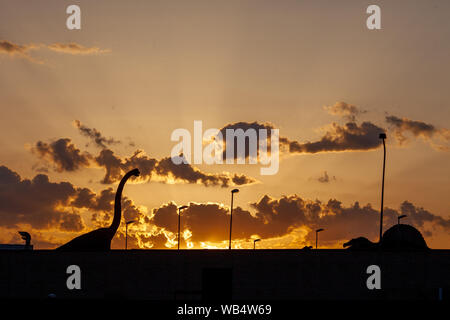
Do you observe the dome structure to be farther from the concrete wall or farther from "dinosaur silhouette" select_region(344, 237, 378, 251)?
the concrete wall

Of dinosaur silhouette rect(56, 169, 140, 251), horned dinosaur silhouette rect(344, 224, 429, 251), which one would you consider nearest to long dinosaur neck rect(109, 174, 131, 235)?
dinosaur silhouette rect(56, 169, 140, 251)

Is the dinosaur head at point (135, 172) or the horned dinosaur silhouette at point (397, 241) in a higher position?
the dinosaur head at point (135, 172)

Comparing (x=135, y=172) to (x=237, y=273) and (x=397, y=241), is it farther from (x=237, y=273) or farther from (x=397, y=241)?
(x=397, y=241)

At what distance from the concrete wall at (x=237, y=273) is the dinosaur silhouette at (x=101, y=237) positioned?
918 millimetres

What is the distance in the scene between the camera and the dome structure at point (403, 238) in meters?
74.6

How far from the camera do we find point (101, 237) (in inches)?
2498

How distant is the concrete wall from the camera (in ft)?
213

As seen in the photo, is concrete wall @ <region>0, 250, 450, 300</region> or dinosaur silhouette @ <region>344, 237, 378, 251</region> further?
dinosaur silhouette @ <region>344, 237, 378, 251</region>

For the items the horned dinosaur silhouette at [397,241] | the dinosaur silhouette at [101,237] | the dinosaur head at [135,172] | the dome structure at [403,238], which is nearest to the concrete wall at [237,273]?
the dinosaur silhouette at [101,237]

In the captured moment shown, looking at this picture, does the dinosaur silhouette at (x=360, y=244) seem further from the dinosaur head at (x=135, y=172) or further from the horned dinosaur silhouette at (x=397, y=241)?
the dinosaur head at (x=135, y=172)

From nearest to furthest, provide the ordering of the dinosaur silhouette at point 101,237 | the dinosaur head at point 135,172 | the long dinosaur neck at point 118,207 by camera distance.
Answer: the long dinosaur neck at point 118,207, the dinosaur silhouette at point 101,237, the dinosaur head at point 135,172

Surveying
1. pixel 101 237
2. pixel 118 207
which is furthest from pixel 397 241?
pixel 101 237
